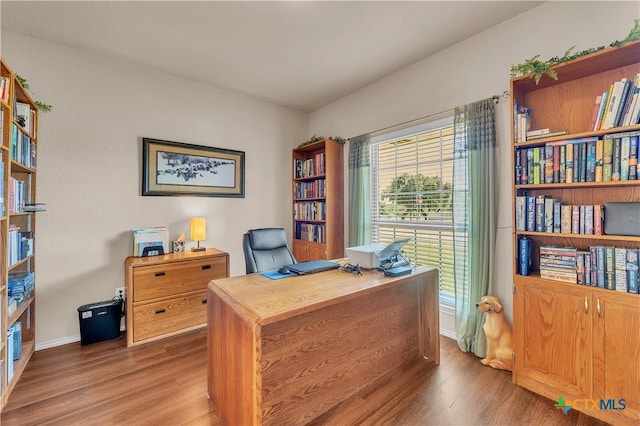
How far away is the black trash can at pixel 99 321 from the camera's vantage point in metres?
2.46

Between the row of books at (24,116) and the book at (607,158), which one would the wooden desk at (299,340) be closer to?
the book at (607,158)

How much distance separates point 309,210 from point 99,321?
2522 mm

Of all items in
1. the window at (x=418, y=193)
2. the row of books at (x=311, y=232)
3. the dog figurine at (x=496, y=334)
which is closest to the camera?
the dog figurine at (x=496, y=334)

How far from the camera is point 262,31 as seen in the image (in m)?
2.31

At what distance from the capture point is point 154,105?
2.96 metres

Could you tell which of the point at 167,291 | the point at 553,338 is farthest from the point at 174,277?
the point at 553,338

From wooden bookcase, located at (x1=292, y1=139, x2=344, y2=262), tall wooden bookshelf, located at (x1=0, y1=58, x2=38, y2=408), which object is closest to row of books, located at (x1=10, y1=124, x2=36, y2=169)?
tall wooden bookshelf, located at (x1=0, y1=58, x2=38, y2=408)

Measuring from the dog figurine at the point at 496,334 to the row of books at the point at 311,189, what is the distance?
7.16 ft

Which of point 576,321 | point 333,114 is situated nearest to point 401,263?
point 576,321

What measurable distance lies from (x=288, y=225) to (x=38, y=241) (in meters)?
2.61

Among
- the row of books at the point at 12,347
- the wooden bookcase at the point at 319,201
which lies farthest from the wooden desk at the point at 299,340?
the wooden bookcase at the point at 319,201

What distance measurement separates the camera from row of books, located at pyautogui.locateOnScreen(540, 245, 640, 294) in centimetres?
153

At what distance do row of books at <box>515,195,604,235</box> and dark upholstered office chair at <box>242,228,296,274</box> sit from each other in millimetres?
1904

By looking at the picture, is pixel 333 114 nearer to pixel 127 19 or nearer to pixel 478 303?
pixel 127 19
